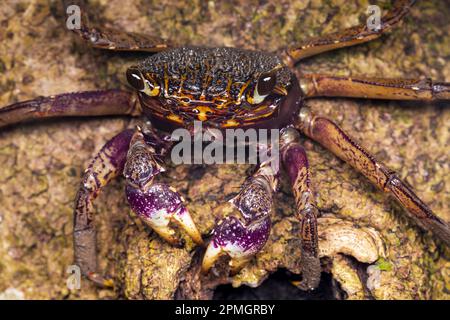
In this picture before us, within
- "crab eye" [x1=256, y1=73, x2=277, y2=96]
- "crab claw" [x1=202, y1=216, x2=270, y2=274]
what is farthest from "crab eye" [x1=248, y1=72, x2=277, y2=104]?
"crab claw" [x1=202, y1=216, x2=270, y2=274]

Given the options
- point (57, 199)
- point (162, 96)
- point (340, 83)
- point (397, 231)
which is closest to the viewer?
point (162, 96)

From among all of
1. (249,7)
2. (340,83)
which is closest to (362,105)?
(340,83)

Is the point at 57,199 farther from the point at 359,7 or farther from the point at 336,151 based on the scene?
the point at 359,7

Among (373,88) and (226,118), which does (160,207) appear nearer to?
(226,118)

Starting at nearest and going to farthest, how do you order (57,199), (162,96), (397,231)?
1. (162,96)
2. (397,231)
3. (57,199)

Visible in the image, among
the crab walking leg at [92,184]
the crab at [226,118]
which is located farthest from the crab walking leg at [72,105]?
the crab walking leg at [92,184]

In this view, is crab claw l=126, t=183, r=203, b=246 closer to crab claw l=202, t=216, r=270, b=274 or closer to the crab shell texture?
crab claw l=202, t=216, r=270, b=274
